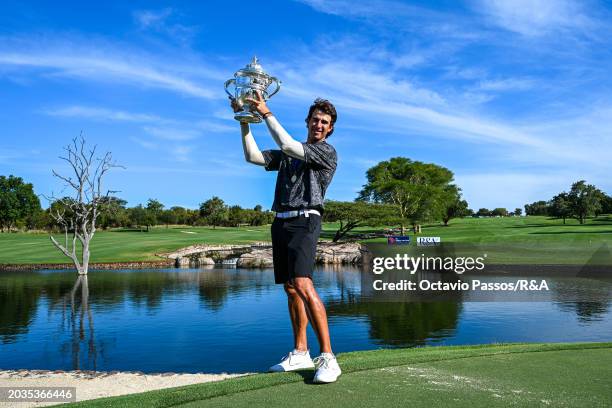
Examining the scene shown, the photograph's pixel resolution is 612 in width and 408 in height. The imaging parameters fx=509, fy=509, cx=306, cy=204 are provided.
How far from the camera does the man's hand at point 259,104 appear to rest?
12.2 feet

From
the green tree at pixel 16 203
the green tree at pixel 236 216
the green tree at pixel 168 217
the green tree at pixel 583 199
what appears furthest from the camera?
the green tree at pixel 236 216

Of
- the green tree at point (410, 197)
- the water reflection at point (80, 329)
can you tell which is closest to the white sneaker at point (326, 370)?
the water reflection at point (80, 329)

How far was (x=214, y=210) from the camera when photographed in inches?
3076

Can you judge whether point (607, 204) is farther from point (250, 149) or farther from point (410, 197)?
point (250, 149)

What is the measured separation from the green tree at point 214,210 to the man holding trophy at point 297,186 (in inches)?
2936

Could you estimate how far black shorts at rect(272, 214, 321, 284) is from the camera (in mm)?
3914

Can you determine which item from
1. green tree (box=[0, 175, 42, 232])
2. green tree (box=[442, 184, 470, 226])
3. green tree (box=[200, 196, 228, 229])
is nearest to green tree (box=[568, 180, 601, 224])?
green tree (box=[442, 184, 470, 226])

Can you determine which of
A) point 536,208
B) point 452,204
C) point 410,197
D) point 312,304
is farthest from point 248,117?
point 536,208

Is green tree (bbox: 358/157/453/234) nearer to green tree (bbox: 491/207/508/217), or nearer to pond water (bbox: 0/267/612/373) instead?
pond water (bbox: 0/267/612/373)

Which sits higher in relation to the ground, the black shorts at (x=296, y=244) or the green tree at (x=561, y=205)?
the green tree at (x=561, y=205)

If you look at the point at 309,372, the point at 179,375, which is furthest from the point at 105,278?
the point at 309,372

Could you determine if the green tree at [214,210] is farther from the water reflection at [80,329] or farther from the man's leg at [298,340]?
the man's leg at [298,340]

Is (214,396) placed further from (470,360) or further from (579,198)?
(579,198)

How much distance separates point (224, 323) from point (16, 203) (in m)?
74.1
